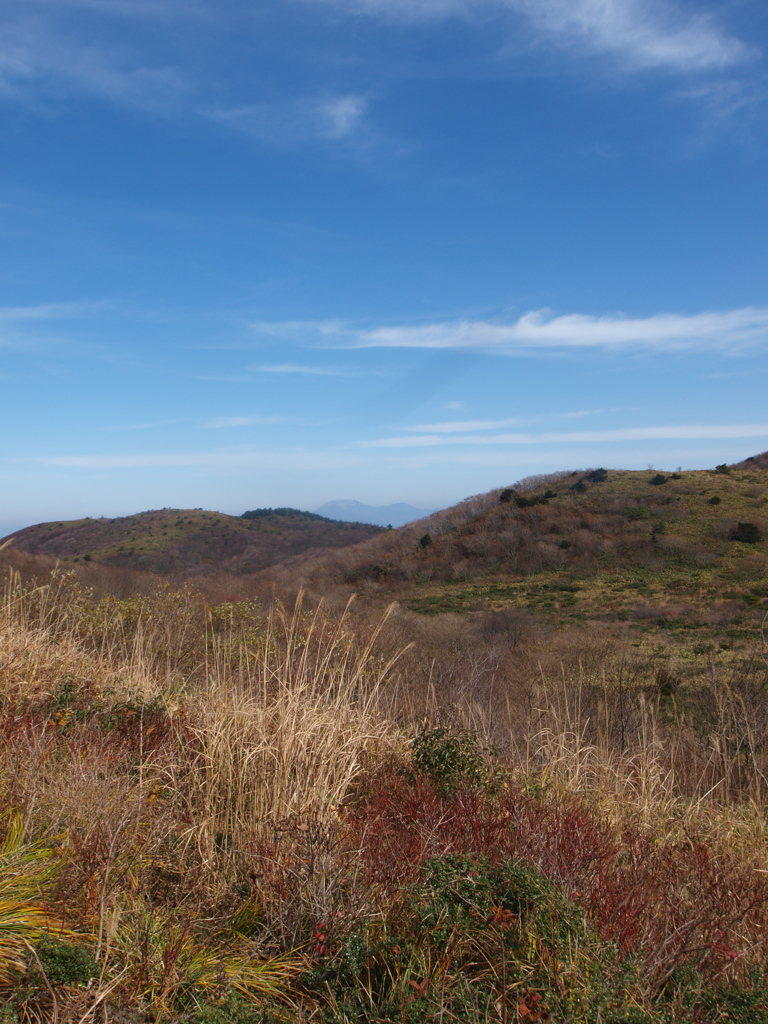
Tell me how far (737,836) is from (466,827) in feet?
9.15

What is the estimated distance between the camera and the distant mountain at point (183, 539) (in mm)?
51625

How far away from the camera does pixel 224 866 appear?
11.1 ft

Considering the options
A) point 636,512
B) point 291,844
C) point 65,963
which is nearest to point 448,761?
point 291,844

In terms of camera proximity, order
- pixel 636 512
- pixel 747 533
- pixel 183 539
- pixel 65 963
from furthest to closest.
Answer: pixel 183 539, pixel 636 512, pixel 747 533, pixel 65 963

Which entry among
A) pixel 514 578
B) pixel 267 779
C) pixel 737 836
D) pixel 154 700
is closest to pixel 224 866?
pixel 267 779

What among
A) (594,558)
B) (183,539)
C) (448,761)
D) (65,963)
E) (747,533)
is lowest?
(594,558)

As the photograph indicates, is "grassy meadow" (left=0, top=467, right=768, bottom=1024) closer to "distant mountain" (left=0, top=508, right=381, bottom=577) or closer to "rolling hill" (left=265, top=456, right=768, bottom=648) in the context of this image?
"rolling hill" (left=265, top=456, right=768, bottom=648)

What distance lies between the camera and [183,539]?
59094 mm

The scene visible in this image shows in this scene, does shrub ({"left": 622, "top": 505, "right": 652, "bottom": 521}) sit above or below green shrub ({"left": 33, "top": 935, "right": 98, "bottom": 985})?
above

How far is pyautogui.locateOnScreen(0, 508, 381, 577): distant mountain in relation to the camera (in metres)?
51.6

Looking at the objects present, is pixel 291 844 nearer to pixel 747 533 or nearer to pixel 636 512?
pixel 747 533

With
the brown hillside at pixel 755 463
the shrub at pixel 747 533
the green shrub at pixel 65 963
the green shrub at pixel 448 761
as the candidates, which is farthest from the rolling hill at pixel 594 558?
the green shrub at pixel 65 963

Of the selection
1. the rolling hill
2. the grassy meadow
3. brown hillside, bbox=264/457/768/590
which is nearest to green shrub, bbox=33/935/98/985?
the grassy meadow

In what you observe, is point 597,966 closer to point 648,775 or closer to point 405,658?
point 648,775
